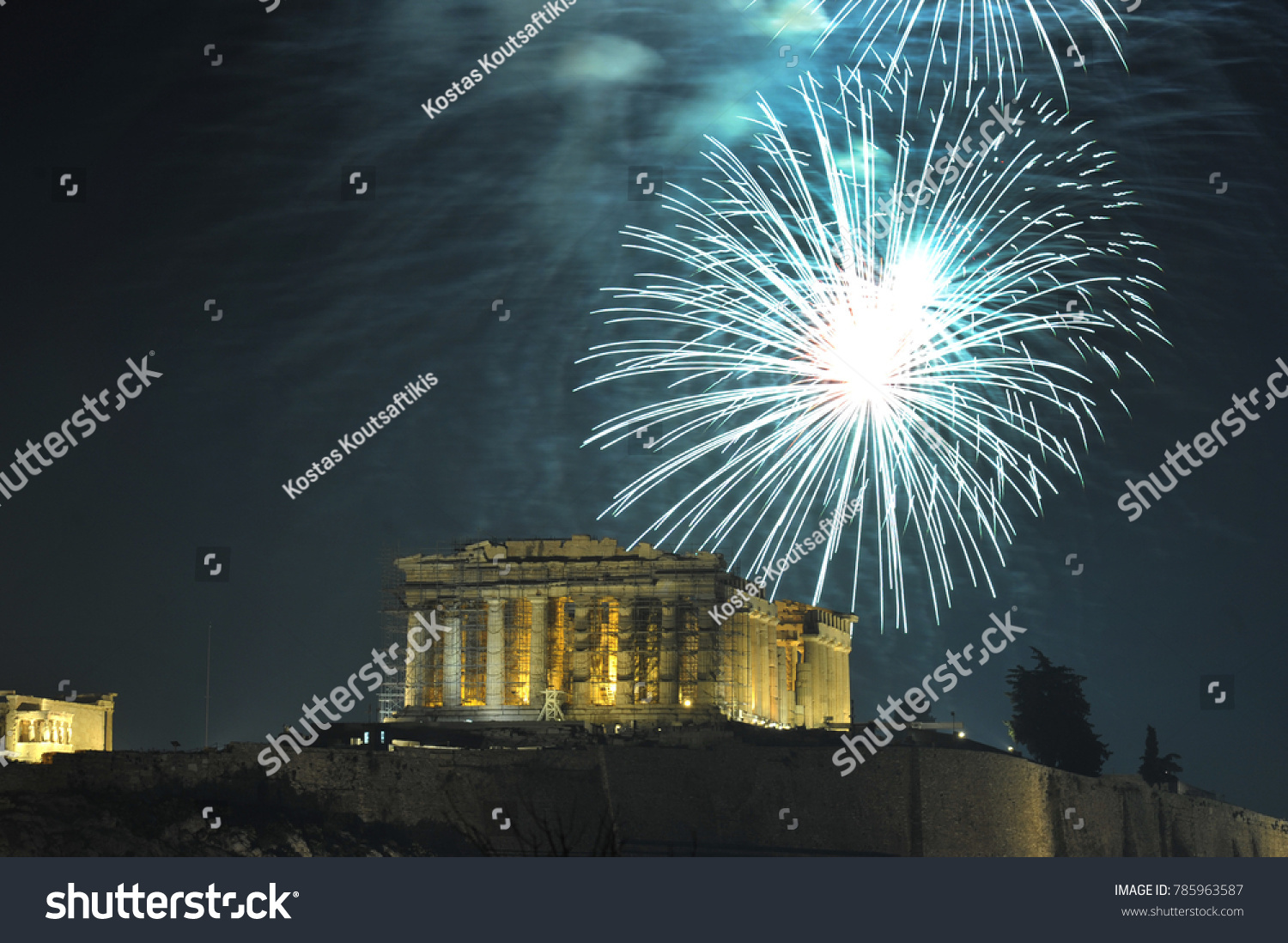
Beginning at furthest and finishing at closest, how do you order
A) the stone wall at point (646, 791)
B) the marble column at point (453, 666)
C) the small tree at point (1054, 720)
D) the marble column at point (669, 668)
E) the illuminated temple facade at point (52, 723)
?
the small tree at point (1054, 720)
the marble column at point (453, 666)
the marble column at point (669, 668)
the illuminated temple facade at point (52, 723)
the stone wall at point (646, 791)

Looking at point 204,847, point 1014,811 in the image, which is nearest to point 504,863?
point 204,847

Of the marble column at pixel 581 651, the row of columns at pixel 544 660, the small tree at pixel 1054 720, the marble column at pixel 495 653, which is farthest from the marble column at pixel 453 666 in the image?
the small tree at pixel 1054 720

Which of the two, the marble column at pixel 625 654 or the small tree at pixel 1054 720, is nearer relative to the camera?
the marble column at pixel 625 654

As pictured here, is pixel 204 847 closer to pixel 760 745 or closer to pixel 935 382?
pixel 760 745

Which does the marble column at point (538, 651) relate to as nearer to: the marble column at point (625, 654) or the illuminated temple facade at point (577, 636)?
the illuminated temple facade at point (577, 636)

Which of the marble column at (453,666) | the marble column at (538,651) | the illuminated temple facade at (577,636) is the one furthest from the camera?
the marble column at (453,666)

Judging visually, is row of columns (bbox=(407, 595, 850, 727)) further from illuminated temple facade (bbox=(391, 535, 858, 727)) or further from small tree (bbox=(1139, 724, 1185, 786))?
small tree (bbox=(1139, 724, 1185, 786))

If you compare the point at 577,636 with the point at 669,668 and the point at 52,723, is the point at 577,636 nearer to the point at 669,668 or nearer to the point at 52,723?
the point at 669,668
